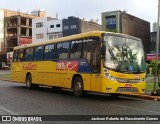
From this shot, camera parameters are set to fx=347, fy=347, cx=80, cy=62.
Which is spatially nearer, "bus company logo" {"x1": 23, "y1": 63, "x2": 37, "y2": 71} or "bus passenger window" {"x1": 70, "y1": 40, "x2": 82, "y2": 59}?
"bus passenger window" {"x1": 70, "y1": 40, "x2": 82, "y2": 59}

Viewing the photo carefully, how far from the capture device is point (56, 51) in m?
20.2

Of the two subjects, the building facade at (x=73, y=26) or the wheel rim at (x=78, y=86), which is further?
the building facade at (x=73, y=26)

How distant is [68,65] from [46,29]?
235 feet

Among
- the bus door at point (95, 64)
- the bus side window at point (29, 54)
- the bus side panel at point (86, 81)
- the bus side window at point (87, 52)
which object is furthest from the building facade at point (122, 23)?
the bus door at point (95, 64)

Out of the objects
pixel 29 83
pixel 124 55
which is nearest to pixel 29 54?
pixel 29 83

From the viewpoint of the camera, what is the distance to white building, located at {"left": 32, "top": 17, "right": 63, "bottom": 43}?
8569 cm

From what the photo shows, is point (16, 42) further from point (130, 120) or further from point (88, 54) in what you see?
point (130, 120)

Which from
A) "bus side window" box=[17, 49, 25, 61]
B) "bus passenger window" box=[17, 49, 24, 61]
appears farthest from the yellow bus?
"bus passenger window" box=[17, 49, 24, 61]

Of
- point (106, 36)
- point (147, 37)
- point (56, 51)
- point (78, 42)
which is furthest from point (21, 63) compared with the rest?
point (147, 37)

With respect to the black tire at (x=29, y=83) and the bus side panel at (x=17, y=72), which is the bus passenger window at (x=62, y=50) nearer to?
the black tire at (x=29, y=83)

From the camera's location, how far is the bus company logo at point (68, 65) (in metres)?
17.8

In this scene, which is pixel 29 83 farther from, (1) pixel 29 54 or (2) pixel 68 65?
(2) pixel 68 65

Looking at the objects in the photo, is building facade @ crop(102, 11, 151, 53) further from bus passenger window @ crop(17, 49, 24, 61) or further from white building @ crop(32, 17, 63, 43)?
bus passenger window @ crop(17, 49, 24, 61)

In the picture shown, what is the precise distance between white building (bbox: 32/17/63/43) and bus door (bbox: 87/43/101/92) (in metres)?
68.6
